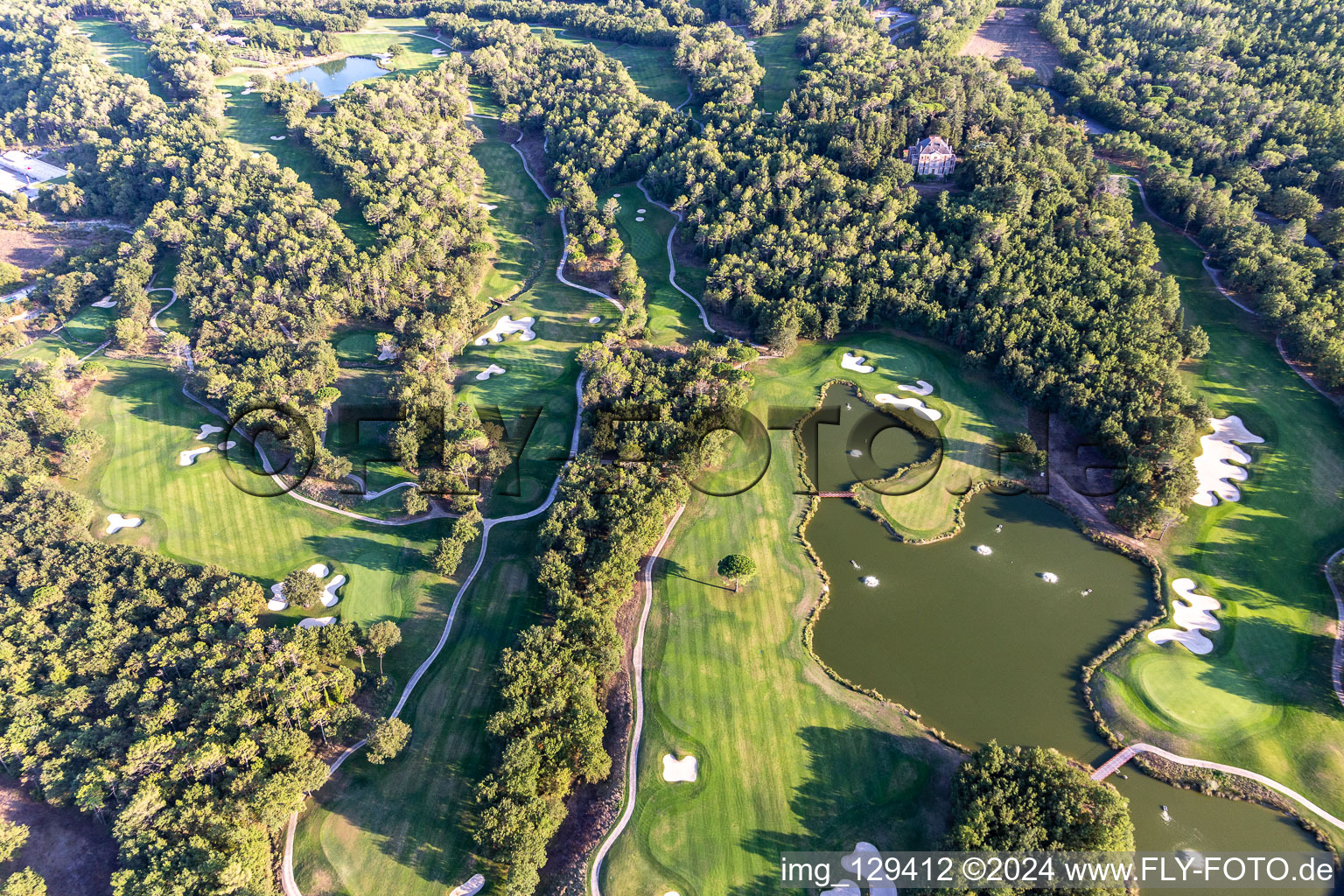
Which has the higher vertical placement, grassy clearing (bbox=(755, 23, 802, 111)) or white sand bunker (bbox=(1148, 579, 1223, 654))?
grassy clearing (bbox=(755, 23, 802, 111))

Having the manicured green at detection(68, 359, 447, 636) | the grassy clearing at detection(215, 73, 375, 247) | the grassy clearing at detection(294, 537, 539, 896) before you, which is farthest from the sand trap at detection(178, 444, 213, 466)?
the grassy clearing at detection(215, 73, 375, 247)

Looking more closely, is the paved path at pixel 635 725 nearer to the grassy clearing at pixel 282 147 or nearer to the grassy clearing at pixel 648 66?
the grassy clearing at pixel 282 147

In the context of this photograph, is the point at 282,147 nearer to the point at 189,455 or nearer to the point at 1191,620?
the point at 189,455

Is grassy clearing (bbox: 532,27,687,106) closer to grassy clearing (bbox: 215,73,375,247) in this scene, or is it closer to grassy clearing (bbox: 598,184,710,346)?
grassy clearing (bbox: 598,184,710,346)

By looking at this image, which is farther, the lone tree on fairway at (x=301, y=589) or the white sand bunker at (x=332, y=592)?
the white sand bunker at (x=332, y=592)

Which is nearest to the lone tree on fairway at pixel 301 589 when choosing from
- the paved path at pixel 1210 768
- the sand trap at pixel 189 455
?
the sand trap at pixel 189 455

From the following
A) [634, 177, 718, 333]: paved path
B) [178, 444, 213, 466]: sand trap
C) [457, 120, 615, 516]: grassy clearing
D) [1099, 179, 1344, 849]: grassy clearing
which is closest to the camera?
[1099, 179, 1344, 849]: grassy clearing

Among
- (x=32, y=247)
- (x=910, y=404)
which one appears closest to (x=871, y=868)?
(x=910, y=404)

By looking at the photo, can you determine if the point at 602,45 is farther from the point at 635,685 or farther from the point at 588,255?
the point at 635,685
